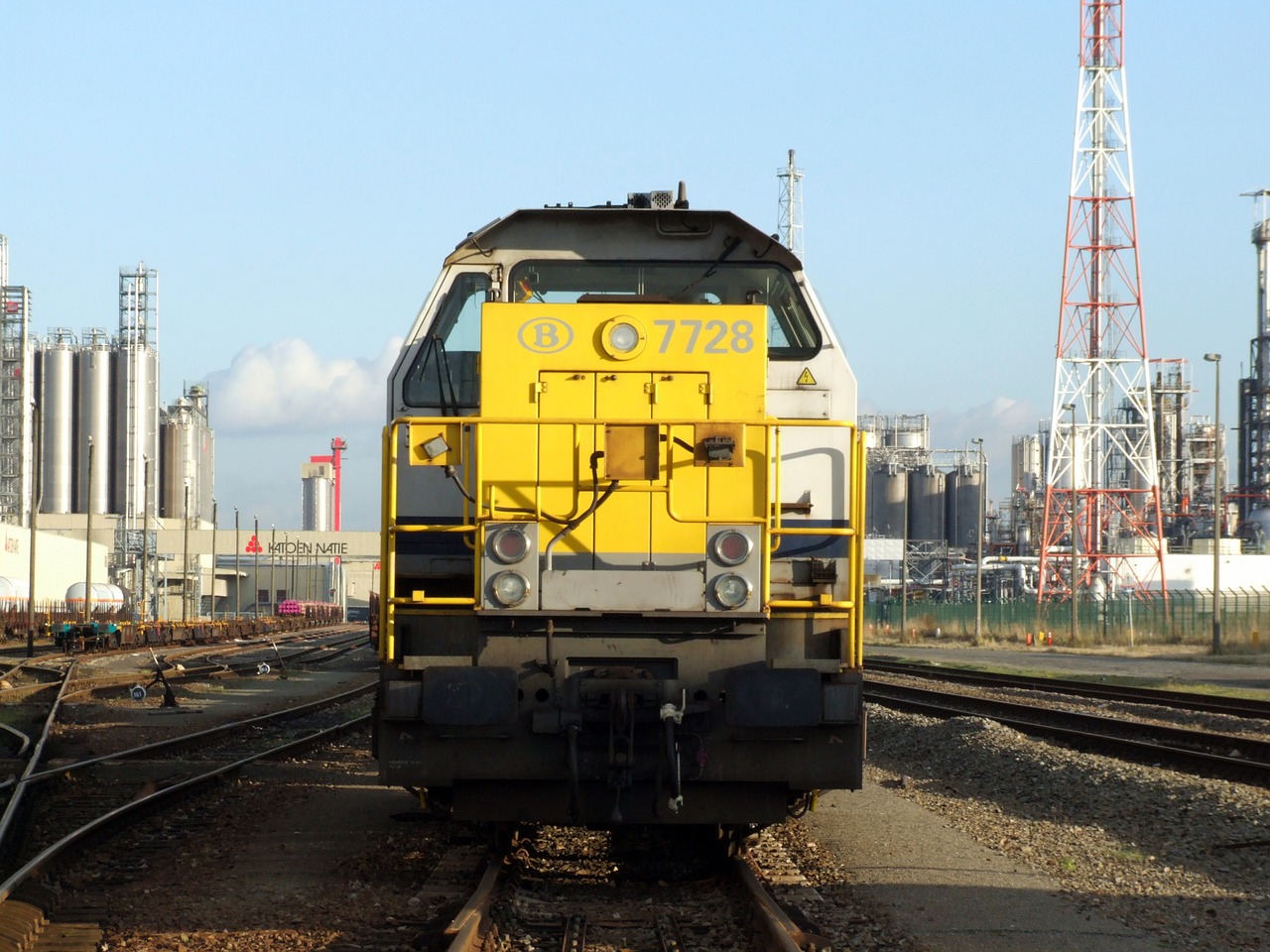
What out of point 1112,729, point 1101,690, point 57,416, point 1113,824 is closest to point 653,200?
point 1113,824

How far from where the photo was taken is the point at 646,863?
8156 mm

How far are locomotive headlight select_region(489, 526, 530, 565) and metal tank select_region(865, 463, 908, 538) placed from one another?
87042mm

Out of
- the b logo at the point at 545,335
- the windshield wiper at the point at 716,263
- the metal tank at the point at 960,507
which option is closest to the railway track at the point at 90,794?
the b logo at the point at 545,335

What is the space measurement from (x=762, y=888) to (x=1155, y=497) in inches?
2116

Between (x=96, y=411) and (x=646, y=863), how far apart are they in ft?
311

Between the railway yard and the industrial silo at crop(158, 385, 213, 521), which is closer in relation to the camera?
the railway yard

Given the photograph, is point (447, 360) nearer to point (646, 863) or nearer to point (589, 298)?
point (589, 298)

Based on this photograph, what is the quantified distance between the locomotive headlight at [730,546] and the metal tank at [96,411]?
9423cm

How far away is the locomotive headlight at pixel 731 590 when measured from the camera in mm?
6926

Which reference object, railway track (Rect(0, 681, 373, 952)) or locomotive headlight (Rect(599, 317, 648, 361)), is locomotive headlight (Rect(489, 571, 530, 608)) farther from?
railway track (Rect(0, 681, 373, 952))

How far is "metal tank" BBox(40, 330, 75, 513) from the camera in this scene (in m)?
94.1

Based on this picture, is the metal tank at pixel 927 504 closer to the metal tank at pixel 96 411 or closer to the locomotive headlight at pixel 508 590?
the metal tank at pixel 96 411

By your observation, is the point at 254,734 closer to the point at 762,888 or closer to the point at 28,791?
the point at 28,791

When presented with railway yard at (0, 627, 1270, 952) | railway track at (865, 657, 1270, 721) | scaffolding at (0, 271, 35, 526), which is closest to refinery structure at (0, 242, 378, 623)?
scaffolding at (0, 271, 35, 526)
